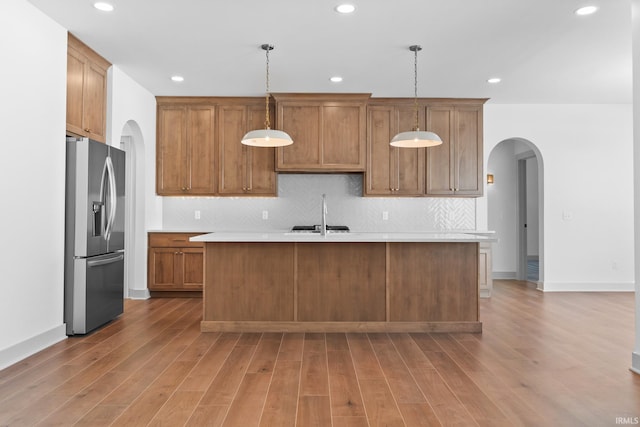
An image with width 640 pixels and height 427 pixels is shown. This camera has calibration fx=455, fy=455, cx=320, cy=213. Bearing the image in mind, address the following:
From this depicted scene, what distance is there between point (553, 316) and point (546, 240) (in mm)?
2003

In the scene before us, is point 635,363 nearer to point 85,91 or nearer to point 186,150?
point 85,91

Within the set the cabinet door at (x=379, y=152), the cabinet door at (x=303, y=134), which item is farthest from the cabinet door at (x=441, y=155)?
the cabinet door at (x=303, y=134)

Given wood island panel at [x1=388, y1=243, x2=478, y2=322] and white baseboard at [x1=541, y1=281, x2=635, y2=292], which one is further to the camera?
white baseboard at [x1=541, y1=281, x2=635, y2=292]

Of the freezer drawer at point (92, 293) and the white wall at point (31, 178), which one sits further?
the freezer drawer at point (92, 293)

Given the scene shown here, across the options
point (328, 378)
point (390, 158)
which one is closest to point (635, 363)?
point (328, 378)

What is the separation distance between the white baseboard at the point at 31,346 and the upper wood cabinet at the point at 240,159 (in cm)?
284

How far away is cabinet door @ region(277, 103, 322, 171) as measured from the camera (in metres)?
5.91

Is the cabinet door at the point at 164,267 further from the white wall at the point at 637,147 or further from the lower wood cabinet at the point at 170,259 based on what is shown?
the white wall at the point at 637,147

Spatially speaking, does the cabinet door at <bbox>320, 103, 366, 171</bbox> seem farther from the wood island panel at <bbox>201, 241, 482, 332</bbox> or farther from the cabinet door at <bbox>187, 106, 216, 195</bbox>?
the wood island panel at <bbox>201, 241, 482, 332</bbox>

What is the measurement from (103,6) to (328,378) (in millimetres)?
3169

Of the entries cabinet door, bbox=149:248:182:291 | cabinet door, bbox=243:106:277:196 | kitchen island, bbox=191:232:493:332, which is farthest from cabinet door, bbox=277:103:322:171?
kitchen island, bbox=191:232:493:332

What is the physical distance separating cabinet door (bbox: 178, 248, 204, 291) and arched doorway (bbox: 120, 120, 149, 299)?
0.48 meters

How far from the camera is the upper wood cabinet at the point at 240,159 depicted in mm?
6125

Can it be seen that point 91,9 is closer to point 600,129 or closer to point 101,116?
point 101,116
